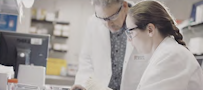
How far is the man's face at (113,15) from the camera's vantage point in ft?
5.67

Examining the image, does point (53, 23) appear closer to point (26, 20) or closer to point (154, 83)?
point (26, 20)

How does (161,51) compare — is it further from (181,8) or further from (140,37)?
(181,8)

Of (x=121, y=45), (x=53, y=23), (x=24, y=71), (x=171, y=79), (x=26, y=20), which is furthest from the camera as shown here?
(x=53, y=23)

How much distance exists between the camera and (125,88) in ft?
5.95

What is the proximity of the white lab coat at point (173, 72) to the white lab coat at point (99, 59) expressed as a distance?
66cm

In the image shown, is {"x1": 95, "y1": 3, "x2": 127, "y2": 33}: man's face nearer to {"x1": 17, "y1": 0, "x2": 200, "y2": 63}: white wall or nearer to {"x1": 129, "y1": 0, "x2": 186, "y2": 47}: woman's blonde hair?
{"x1": 129, "y1": 0, "x2": 186, "y2": 47}: woman's blonde hair

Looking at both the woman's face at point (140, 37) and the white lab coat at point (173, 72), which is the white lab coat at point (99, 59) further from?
the white lab coat at point (173, 72)

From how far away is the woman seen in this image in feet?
3.60

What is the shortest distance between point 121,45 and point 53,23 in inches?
145

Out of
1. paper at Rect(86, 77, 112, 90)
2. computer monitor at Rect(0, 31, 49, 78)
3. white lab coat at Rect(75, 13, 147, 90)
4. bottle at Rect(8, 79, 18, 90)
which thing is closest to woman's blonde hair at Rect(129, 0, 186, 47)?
paper at Rect(86, 77, 112, 90)

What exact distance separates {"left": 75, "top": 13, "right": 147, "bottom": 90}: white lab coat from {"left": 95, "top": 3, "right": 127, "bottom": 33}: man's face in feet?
0.57

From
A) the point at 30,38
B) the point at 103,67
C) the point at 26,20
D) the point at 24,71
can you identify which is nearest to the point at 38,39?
the point at 30,38

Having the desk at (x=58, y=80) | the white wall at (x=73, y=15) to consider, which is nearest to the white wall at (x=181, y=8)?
the white wall at (x=73, y=15)

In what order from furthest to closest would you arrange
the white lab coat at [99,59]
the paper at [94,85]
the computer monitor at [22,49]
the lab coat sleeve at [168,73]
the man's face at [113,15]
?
the computer monitor at [22,49], the white lab coat at [99,59], the man's face at [113,15], the paper at [94,85], the lab coat sleeve at [168,73]
